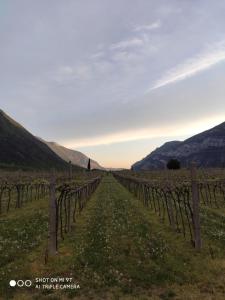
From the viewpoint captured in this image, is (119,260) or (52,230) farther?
(52,230)

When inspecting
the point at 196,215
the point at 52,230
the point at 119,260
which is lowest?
the point at 119,260

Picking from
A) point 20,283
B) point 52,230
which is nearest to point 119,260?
point 52,230

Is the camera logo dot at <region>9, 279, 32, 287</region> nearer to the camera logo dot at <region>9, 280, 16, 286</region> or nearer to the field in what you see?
the camera logo dot at <region>9, 280, 16, 286</region>

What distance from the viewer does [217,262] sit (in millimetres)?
13695

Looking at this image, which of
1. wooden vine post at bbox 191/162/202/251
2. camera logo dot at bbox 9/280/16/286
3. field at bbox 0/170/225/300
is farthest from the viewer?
wooden vine post at bbox 191/162/202/251

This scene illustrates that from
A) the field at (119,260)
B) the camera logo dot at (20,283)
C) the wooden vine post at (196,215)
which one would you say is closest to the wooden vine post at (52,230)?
the field at (119,260)

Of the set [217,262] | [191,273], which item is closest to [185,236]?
[217,262]

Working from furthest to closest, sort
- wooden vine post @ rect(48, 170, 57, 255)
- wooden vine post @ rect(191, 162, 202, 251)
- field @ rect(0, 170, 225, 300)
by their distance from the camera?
1. wooden vine post @ rect(191, 162, 202, 251)
2. wooden vine post @ rect(48, 170, 57, 255)
3. field @ rect(0, 170, 225, 300)

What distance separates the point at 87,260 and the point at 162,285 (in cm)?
358

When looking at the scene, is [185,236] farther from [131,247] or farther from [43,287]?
[43,287]

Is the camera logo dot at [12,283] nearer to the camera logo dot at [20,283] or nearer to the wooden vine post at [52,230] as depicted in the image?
the camera logo dot at [20,283]

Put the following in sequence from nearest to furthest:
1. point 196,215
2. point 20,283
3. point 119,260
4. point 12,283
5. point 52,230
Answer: point 12,283
point 20,283
point 119,260
point 52,230
point 196,215

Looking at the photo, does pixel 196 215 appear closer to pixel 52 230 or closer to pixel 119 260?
pixel 119 260

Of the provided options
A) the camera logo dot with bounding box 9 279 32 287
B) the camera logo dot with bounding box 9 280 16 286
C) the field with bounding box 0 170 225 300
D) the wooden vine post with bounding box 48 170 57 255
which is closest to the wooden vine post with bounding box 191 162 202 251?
the field with bounding box 0 170 225 300
